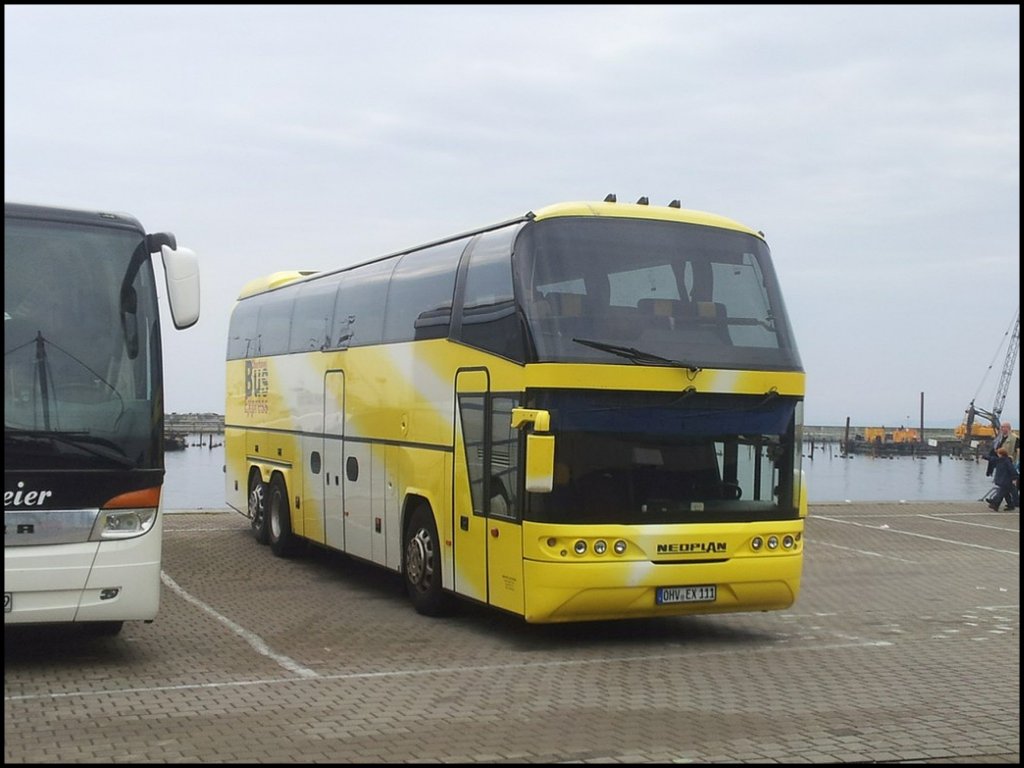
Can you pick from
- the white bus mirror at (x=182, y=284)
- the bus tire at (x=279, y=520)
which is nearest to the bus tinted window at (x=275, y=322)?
the bus tire at (x=279, y=520)

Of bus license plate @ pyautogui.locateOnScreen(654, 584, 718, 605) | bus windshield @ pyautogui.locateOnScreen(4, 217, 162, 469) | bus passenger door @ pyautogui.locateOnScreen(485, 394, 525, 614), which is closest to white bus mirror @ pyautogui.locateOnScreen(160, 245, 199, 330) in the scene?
bus windshield @ pyautogui.locateOnScreen(4, 217, 162, 469)

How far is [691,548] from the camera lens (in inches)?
455

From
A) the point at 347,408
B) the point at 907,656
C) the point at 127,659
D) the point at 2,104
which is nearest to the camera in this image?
the point at 2,104

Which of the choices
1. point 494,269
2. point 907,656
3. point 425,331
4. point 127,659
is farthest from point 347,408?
point 907,656

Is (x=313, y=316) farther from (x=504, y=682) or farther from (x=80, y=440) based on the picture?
(x=504, y=682)

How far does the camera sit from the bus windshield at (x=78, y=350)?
32.0ft

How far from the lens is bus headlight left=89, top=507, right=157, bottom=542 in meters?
9.84

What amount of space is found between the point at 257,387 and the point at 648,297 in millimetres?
9510

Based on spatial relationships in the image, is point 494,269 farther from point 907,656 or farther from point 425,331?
point 907,656

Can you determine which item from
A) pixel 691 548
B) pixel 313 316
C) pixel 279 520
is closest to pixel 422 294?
pixel 313 316

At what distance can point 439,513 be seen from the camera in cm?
1309

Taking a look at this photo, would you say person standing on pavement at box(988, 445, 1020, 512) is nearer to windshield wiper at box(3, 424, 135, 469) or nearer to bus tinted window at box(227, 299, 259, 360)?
bus tinted window at box(227, 299, 259, 360)

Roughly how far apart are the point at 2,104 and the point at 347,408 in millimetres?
7481

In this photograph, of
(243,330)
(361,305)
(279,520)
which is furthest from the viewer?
(243,330)
